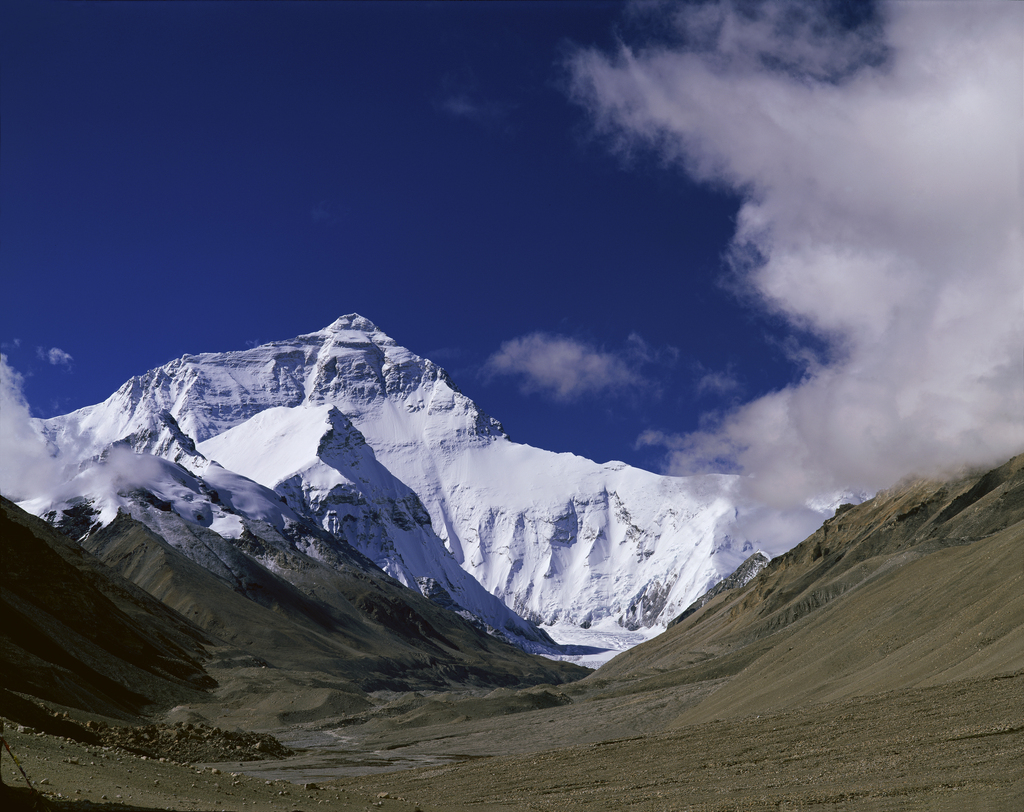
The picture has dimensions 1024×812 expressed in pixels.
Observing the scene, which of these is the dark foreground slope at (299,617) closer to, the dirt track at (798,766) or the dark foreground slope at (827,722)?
the dark foreground slope at (827,722)

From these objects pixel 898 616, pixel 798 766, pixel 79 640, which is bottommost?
pixel 79 640

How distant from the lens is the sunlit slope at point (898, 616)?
42344 millimetres

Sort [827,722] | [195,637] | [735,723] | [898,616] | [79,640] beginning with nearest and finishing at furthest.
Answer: [827,722] < [735,723] < [898,616] < [79,640] < [195,637]

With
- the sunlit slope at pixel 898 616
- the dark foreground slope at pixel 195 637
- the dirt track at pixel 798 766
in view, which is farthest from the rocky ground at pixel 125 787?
the sunlit slope at pixel 898 616

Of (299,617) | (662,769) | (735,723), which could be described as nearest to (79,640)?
(735,723)

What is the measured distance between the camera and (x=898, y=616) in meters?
52.9

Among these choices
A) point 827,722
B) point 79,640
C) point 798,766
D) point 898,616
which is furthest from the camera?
point 79,640

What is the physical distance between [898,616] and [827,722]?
18.2 m

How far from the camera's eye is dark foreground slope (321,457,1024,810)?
89.8ft

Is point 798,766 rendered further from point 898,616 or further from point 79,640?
point 79,640

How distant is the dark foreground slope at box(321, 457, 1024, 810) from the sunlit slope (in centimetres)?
17

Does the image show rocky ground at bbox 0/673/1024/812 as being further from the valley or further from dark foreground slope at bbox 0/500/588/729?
dark foreground slope at bbox 0/500/588/729

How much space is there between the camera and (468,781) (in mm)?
39719

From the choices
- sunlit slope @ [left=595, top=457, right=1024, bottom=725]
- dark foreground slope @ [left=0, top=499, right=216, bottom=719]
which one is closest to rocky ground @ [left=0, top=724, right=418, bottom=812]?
sunlit slope @ [left=595, top=457, right=1024, bottom=725]
